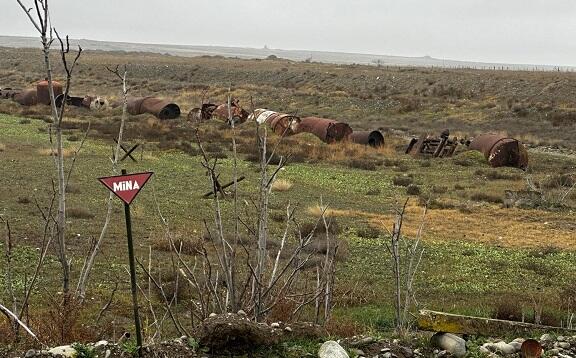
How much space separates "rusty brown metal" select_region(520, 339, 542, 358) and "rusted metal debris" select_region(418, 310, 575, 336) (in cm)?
56

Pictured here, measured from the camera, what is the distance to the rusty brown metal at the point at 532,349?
5.02m

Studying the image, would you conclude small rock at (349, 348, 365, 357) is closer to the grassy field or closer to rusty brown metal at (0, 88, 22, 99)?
the grassy field

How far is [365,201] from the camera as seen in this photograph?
17438mm

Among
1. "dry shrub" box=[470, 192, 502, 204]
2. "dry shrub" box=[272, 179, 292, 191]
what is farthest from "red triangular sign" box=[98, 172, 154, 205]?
"dry shrub" box=[470, 192, 502, 204]

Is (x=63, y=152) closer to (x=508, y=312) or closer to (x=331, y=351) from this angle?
(x=508, y=312)

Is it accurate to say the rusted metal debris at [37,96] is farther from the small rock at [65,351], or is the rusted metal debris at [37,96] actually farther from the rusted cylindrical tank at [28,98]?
the small rock at [65,351]

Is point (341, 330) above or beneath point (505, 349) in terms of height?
beneath

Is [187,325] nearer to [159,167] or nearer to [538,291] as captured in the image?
[538,291]

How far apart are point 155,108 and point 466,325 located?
1273 inches

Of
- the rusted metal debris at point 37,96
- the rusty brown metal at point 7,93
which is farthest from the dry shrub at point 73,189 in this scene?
the rusty brown metal at point 7,93

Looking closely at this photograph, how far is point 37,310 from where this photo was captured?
727 centimetres

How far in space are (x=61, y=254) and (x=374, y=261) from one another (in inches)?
275

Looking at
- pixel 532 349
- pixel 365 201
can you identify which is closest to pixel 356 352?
pixel 532 349

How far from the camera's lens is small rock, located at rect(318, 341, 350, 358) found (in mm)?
4699
